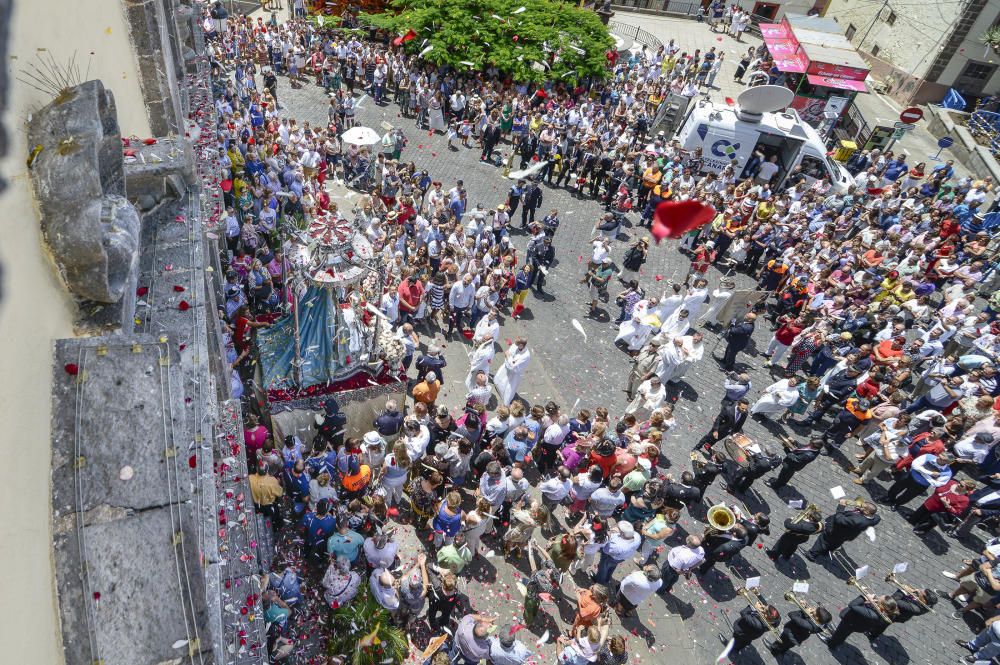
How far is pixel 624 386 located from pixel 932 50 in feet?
104

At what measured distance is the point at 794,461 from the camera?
11.7 m

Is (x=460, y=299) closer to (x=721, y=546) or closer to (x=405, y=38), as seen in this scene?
(x=721, y=546)

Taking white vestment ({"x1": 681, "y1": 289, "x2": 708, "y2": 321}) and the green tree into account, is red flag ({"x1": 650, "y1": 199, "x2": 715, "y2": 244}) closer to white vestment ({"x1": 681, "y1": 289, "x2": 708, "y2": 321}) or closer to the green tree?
the green tree

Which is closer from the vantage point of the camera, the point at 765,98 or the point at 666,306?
the point at 666,306

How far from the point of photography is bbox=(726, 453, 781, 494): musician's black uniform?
37.0ft

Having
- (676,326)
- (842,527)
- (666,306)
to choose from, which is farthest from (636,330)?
(842,527)

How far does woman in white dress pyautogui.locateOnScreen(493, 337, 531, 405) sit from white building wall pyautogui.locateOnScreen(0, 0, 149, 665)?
29.7 ft

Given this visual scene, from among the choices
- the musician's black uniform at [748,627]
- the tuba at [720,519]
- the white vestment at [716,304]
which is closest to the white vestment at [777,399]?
the white vestment at [716,304]

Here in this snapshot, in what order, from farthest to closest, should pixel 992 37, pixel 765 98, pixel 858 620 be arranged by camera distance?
pixel 992 37 → pixel 765 98 → pixel 858 620

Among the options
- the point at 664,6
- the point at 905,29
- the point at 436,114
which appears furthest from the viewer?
the point at 664,6

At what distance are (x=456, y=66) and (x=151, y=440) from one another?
1035 inches

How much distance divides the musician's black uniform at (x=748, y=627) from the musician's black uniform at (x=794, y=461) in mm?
3860

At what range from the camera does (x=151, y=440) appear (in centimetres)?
377

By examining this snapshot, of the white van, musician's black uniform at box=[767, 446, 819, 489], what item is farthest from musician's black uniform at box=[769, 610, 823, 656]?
the white van
